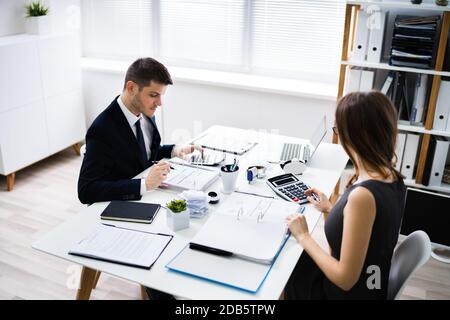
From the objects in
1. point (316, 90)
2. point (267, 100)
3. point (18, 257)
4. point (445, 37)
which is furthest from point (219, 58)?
point (18, 257)

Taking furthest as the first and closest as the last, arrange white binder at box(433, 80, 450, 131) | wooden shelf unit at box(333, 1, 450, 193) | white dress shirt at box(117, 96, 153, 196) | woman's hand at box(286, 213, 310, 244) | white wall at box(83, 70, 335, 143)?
white wall at box(83, 70, 335, 143) → white binder at box(433, 80, 450, 131) → wooden shelf unit at box(333, 1, 450, 193) → white dress shirt at box(117, 96, 153, 196) → woman's hand at box(286, 213, 310, 244)

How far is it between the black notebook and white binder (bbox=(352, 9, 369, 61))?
190 cm

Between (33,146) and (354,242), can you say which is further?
(33,146)

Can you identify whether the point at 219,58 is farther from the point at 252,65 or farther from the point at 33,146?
the point at 33,146

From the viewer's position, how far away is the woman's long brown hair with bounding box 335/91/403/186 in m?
1.52

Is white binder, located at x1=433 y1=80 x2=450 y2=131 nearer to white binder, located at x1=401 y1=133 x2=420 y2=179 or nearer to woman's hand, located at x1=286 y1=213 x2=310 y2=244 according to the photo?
white binder, located at x1=401 y1=133 x2=420 y2=179

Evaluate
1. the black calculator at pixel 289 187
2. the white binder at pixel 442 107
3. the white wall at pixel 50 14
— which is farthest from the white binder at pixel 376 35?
the white wall at pixel 50 14

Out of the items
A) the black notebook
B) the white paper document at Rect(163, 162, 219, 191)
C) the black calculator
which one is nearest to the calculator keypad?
the black calculator

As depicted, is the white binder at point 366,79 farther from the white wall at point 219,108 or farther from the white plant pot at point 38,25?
the white plant pot at point 38,25

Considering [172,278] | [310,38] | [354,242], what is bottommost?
[172,278]

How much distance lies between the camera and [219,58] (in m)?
4.20

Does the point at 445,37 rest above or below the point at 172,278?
above

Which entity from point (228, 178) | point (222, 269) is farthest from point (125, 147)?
point (222, 269)
